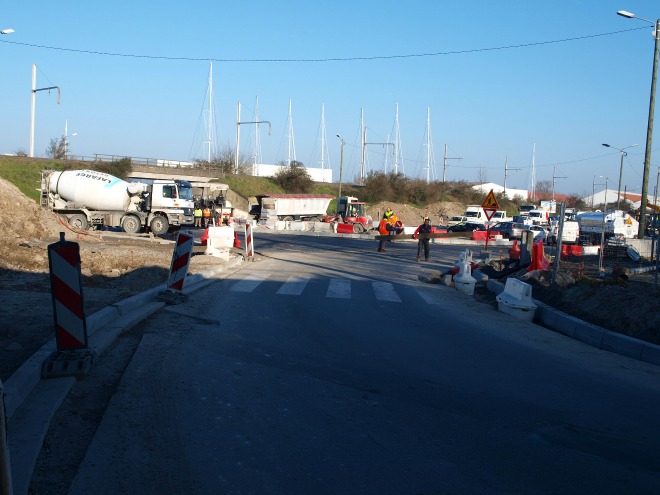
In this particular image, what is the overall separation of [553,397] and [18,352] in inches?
213

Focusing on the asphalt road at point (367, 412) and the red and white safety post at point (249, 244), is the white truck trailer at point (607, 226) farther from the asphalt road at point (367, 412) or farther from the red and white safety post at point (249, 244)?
the asphalt road at point (367, 412)

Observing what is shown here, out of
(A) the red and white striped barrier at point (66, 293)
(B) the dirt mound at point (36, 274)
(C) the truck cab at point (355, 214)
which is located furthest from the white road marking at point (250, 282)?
(C) the truck cab at point (355, 214)

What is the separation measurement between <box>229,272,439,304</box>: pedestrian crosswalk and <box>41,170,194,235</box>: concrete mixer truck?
19.9 m

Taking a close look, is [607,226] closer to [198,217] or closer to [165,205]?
[198,217]

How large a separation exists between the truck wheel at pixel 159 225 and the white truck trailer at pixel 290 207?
63.4 ft

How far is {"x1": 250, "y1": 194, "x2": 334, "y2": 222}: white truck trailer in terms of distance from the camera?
56656mm

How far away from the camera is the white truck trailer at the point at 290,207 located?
56.7 metres

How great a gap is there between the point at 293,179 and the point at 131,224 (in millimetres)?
56359

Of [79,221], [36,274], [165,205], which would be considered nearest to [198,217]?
[165,205]

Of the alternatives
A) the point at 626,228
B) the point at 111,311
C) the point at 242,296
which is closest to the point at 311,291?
the point at 242,296

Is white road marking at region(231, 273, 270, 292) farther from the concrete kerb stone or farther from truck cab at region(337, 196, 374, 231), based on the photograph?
truck cab at region(337, 196, 374, 231)

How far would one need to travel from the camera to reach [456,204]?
97312 mm

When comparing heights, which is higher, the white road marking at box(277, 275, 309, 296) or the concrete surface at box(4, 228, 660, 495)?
the concrete surface at box(4, 228, 660, 495)

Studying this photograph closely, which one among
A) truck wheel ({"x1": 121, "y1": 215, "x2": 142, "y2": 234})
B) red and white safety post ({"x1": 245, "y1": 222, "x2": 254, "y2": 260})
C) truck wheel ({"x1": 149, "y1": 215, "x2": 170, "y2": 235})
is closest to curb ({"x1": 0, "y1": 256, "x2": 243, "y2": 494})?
red and white safety post ({"x1": 245, "y1": 222, "x2": 254, "y2": 260})
